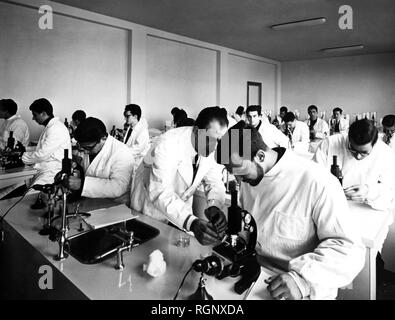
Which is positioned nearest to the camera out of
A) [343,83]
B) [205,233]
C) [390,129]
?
[205,233]

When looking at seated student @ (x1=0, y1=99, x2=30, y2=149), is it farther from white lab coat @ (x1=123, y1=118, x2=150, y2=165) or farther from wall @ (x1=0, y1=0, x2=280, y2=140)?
white lab coat @ (x1=123, y1=118, x2=150, y2=165)

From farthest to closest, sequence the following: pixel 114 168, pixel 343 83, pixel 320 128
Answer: pixel 343 83, pixel 320 128, pixel 114 168

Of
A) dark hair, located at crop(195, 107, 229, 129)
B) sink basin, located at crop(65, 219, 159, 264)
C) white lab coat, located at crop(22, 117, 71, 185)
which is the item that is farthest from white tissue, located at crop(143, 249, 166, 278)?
white lab coat, located at crop(22, 117, 71, 185)

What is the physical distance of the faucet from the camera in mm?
1304

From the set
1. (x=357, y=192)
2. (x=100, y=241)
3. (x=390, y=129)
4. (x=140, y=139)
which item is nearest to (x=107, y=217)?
(x=100, y=241)

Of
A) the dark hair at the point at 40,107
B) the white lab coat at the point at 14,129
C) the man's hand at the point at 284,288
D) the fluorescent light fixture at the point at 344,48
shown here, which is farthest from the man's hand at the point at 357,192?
the fluorescent light fixture at the point at 344,48

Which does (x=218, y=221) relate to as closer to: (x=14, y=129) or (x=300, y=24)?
(x=14, y=129)

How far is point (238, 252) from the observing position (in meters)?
1.21

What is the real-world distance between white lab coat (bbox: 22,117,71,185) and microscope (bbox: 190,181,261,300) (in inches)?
100

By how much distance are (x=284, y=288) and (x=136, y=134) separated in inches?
162

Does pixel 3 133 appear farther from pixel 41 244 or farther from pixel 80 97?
pixel 41 244

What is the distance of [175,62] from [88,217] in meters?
6.23

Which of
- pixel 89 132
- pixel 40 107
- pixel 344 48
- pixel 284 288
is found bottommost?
pixel 284 288

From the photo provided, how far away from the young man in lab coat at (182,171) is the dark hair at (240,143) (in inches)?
19.9
